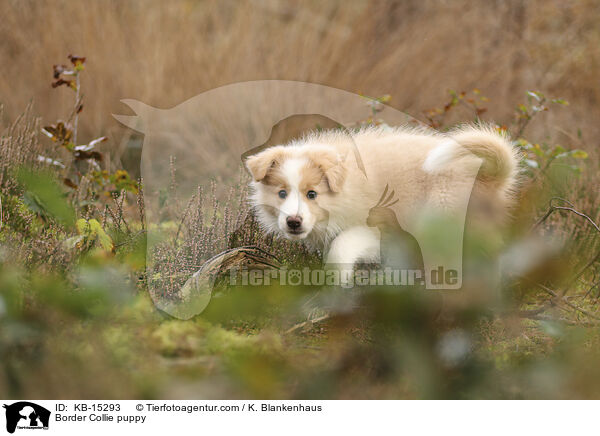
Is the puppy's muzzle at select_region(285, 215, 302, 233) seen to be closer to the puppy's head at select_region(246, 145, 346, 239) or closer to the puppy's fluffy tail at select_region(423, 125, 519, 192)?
the puppy's head at select_region(246, 145, 346, 239)

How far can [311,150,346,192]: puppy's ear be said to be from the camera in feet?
7.88

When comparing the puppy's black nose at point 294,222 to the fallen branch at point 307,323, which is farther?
the puppy's black nose at point 294,222

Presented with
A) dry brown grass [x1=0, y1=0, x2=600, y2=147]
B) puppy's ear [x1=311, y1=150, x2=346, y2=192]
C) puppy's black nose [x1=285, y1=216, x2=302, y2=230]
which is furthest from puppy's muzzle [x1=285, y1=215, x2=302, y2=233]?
dry brown grass [x1=0, y1=0, x2=600, y2=147]

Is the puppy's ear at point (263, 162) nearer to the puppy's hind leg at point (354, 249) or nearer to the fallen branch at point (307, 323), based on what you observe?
the puppy's hind leg at point (354, 249)

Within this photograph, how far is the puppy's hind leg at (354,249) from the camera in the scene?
2.40m

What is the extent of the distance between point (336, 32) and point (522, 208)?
3818 millimetres
